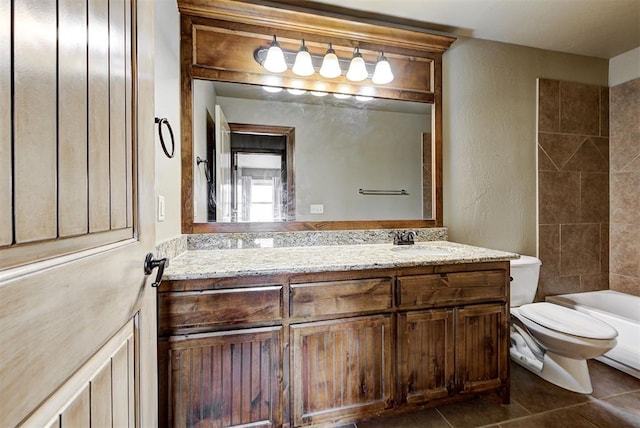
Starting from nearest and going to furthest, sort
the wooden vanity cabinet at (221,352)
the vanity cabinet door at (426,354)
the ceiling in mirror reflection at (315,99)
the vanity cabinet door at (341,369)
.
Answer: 1. the wooden vanity cabinet at (221,352)
2. the vanity cabinet door at (341,369)
3. the vanity cabinet door at (426,354)
4. the ceiling in mirror reflection at (315,99)

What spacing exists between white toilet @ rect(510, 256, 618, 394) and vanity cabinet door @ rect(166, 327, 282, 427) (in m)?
1.58

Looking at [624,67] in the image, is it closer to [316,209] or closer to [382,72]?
[382,72]

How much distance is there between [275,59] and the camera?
5.87 ft

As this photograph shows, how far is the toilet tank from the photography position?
6.61 feet

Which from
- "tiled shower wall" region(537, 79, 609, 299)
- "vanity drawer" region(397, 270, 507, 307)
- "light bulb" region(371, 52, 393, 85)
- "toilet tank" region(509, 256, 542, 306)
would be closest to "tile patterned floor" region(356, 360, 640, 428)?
"toilet tank" region(509, 256, 542, 306)

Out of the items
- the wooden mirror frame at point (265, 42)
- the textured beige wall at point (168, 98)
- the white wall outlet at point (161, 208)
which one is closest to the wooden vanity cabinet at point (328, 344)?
the white wall outlet at point (161, 208)

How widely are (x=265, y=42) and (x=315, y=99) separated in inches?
17.8

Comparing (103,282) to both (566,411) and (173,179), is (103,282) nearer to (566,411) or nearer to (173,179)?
(173,179)

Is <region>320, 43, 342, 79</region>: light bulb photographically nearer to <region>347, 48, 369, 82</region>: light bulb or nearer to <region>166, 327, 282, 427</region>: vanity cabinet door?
<region>347, 48, 369, 82</region>: light bulb

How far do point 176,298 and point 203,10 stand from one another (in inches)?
62.9

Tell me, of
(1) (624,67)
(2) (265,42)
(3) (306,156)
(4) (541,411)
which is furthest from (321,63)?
(1) (624,67)

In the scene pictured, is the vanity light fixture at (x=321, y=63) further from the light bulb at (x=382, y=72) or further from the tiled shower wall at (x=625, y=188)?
the tiled shower wall at (x=625, y=188)

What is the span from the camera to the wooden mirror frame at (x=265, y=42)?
1729 millimetres

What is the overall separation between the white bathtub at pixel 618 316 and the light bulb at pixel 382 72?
2.10 metres
